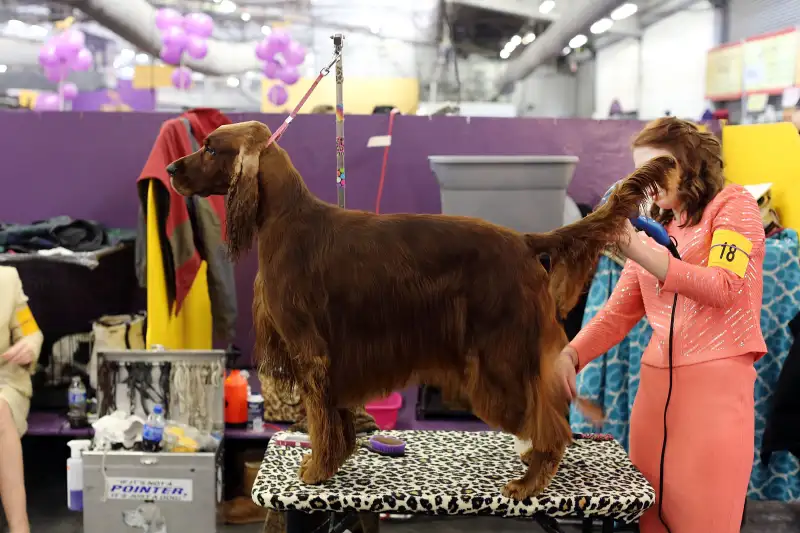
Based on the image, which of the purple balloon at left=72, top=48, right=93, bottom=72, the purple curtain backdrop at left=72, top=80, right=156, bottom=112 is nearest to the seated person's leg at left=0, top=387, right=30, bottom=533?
the purple curtain backdrop at left=72, top=80, right=156, bottom=112

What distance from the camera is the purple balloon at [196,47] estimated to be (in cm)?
685

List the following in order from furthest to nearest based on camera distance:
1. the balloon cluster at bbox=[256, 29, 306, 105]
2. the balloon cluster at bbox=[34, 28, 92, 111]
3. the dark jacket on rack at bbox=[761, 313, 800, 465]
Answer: the balloon cluster at bbox=[256, 29, 306, 105]
the balloon cluster at bbox=[34, 28, 92, 111]
the dark jacket on rack at bbox=[761, 313, 800, 465]

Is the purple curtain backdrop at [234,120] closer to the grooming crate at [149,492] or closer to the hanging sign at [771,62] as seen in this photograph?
the grooming crate at [149,492]

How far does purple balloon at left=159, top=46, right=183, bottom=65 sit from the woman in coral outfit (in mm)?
5954

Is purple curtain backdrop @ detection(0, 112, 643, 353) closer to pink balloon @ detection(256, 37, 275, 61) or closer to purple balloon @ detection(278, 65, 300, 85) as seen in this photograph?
purple balloon @ detection(278, 65, 300, 85)

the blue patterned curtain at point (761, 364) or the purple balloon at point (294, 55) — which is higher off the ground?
the purple balloon at point (294, 55)

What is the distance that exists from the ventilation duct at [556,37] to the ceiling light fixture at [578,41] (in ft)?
0.24

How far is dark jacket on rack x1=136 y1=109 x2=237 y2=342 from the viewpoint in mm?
2889

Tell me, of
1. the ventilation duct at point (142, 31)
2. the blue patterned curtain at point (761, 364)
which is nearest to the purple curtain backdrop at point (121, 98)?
the ventilation duct at point (142, 31)

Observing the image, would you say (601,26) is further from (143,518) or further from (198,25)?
(143,518)

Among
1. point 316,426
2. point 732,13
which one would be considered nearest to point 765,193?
point 316,426

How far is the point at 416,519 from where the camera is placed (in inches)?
128

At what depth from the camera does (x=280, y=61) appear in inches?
272

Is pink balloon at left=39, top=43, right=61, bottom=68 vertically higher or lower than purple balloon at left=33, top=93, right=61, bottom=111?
higher
